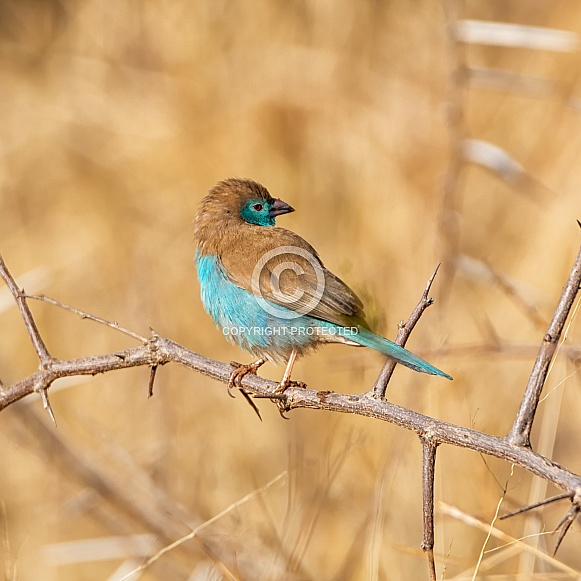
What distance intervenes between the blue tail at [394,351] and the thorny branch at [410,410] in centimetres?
12

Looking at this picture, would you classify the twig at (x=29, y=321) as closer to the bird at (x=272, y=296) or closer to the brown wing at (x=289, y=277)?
the bird at (x=272, y=296)

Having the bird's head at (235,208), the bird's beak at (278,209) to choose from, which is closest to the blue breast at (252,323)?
the bird's head at (235,208)

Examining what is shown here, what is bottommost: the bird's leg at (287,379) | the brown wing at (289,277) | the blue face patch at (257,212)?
the bird's leg at (287,379)

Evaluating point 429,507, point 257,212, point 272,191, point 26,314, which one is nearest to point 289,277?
point 257,212

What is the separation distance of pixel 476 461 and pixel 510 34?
8.85 ft

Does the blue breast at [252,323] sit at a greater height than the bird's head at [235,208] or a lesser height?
lesser

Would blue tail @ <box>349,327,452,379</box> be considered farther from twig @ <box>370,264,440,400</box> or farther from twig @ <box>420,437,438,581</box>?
twig @ <box>420,437,438,581</box>

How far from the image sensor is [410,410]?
8.06ft

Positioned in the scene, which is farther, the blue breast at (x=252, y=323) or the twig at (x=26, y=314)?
the blue breast at (x=252, y=323)

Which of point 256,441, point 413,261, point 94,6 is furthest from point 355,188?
point 94,6

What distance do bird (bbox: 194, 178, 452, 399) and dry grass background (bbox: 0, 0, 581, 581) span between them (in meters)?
1.89

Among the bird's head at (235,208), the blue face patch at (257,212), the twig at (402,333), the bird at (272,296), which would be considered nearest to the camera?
the twig at (402,333)

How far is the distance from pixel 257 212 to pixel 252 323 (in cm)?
79

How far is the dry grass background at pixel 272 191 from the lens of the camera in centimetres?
601
